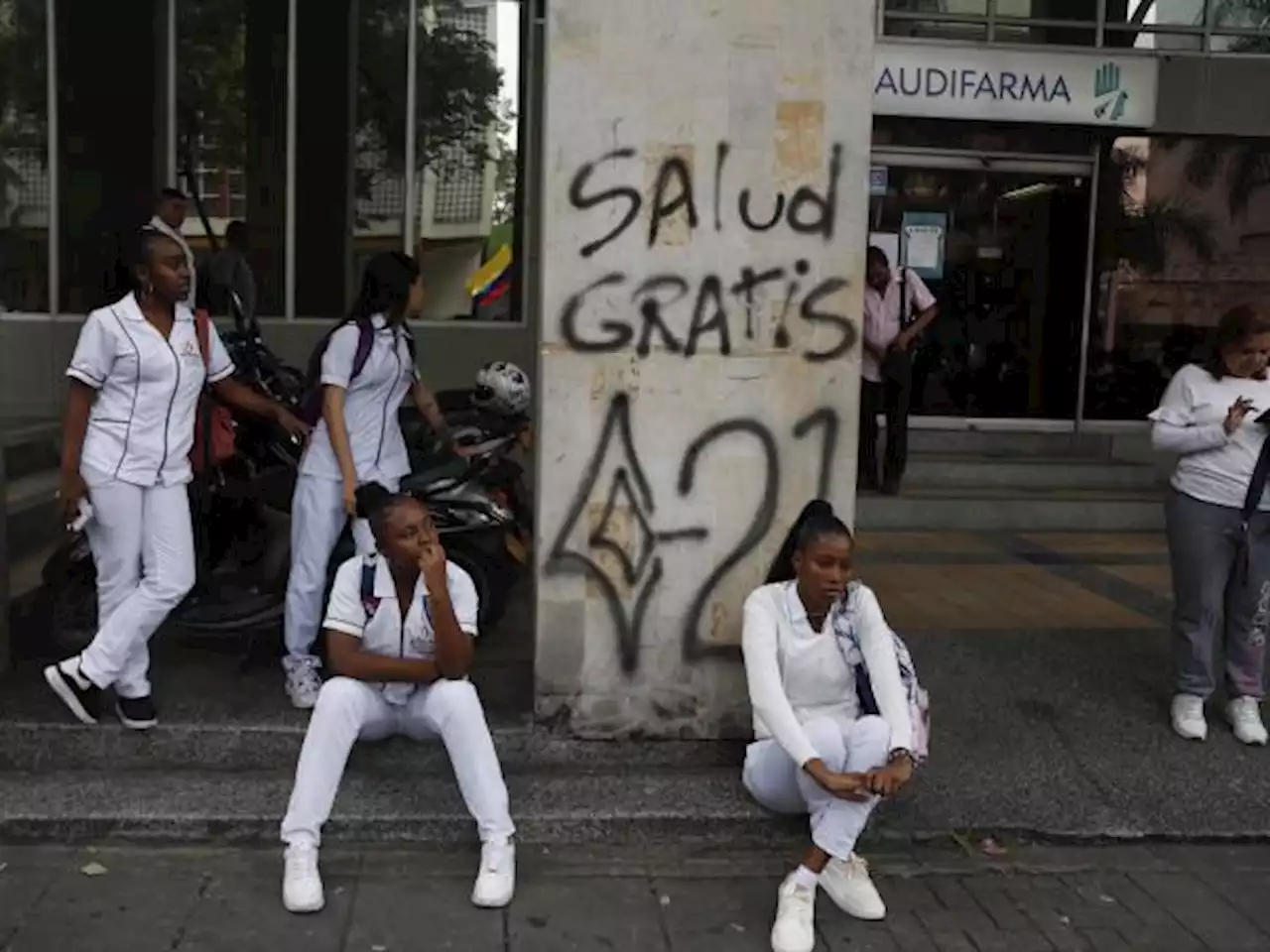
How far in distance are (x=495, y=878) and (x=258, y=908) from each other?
0.67 metres

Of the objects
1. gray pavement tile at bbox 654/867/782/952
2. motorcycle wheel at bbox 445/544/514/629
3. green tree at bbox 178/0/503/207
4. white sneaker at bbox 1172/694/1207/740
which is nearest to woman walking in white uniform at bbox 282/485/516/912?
gray pavement tile at bbox 654/867/782/952

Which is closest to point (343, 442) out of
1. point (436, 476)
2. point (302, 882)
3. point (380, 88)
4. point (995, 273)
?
point (436, 476)

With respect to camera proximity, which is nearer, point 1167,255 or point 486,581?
point 486,581

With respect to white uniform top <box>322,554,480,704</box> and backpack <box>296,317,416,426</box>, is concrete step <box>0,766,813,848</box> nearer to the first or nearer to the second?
white uniform top <box>322,554,480,704</box>

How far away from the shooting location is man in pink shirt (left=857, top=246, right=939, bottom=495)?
9.25 meters

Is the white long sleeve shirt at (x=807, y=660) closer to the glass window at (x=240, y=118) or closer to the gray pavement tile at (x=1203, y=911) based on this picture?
the gray pavement tile at (x=1203, y=911)

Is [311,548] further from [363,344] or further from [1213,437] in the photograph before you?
[1213,437]

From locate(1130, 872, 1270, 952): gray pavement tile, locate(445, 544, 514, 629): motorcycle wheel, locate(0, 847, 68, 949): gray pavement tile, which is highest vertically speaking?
locate(445, 544, 514, 629): motorcycle wheel

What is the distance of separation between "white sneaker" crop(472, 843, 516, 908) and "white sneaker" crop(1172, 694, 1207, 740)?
8.66 ft

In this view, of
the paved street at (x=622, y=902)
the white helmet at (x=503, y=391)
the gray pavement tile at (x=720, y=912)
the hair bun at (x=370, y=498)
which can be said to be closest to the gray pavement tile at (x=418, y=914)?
the paved street at (x=622, y=902)

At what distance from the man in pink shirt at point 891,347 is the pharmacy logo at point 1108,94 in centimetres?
251

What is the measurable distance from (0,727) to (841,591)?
283 centimetres

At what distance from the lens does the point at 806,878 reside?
13.1 ft

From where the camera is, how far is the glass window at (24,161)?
11.0m
